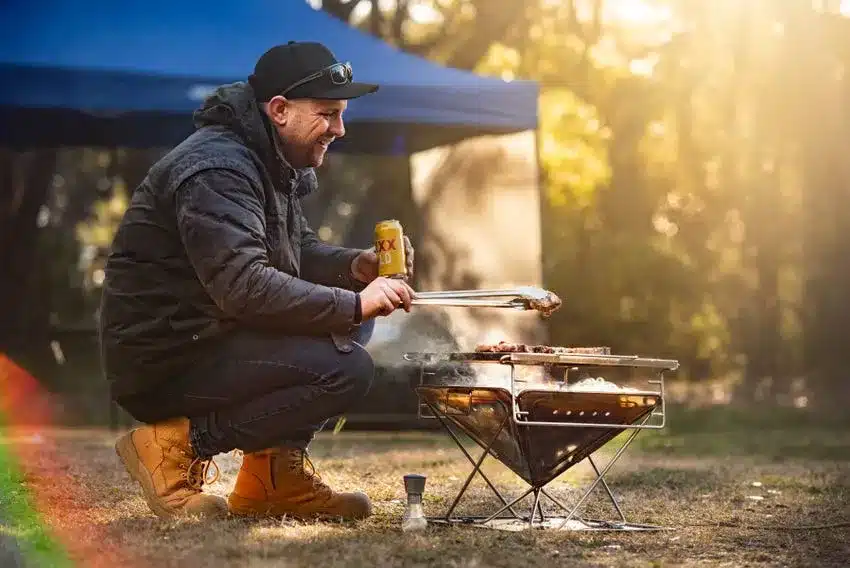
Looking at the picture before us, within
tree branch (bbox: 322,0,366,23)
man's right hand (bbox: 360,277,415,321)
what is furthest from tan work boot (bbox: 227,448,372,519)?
tree branch (bbox: 322,0,366,23)

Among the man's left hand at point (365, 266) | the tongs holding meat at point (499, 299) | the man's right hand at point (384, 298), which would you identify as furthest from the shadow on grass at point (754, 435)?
the man's right hand at point (384, 298)

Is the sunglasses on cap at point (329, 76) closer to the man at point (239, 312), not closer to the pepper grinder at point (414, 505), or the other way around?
the man at point (239, 312)

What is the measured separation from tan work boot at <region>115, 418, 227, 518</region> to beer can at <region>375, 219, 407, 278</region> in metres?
0.84

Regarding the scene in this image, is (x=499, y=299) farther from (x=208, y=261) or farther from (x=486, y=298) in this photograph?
(x=208, y=261)

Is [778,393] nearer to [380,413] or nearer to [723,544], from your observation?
[380,413]

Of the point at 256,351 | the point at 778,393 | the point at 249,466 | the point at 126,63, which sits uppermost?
the point at 126,63

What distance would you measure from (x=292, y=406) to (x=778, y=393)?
46.3 ft

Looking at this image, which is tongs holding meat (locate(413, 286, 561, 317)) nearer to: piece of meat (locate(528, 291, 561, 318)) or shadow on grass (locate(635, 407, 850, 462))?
piece of meat (locate(528, 291, 561, 318))

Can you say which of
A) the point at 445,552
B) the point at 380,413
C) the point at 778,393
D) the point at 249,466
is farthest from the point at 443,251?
the point at 778,393

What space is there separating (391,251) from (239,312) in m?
0.55

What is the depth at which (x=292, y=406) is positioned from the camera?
14.4 feet

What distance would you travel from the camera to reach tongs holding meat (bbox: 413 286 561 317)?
14.1ft

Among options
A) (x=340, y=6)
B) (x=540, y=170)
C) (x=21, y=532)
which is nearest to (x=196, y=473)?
(x=21, y=532)

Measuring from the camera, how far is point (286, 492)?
4562 millimetres
